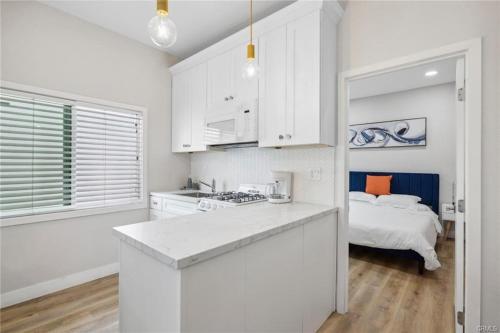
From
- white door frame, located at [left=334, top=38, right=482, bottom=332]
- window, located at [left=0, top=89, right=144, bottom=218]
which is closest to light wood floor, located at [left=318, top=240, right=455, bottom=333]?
white door frame, located at [left=334, top=38, right=482, bottom=332]

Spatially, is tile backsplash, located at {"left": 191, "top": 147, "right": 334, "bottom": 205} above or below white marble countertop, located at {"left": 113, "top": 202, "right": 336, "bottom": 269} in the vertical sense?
above

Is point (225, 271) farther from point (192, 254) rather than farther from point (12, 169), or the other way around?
point (12, 169)

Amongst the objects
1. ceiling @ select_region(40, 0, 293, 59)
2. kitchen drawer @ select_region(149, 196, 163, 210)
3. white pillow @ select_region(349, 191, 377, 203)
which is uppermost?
ceiling @ select_region(40, 0, 293, 59)

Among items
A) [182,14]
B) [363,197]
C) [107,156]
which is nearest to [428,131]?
[363,197]

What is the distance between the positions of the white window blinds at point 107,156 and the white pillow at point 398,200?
154 inches

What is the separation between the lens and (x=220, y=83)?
2664 mm

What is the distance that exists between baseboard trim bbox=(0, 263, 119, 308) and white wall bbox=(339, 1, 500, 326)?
3416 millimetres

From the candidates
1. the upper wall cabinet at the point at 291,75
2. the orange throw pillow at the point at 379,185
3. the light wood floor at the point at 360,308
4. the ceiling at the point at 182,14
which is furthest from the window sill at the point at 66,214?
the orange throw pillow at the point at 379,185

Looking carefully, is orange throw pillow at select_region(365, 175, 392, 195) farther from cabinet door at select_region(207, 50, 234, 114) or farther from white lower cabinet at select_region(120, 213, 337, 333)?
cabinet door at select_region(207, 50, 234, 114)

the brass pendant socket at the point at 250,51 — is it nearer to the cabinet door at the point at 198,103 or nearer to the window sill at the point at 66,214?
the cabinet door at the point at 198,103

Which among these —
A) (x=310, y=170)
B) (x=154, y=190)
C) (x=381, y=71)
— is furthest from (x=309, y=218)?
(x=154, y=190)

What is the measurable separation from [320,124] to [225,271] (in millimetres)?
1350

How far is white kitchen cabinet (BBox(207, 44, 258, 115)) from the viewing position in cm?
241

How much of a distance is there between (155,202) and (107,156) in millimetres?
793
